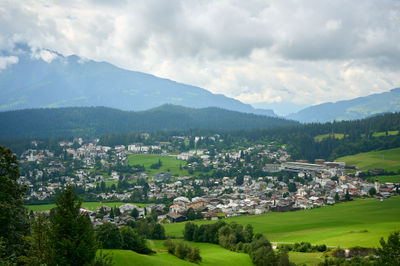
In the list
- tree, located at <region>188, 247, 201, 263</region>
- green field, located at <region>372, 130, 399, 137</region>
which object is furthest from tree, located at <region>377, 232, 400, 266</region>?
green field, located at <region>372, 130, 399, 137</region>

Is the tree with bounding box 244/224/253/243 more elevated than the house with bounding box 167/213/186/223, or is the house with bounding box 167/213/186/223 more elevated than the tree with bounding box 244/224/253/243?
the tree with bounding box 244/224/253/243

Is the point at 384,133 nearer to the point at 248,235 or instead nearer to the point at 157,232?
the point at 248,235

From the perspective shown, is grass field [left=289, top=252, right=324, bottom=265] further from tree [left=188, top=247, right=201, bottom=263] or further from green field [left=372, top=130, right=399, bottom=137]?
green field [left=372, top=130, right=399, bottom=137]

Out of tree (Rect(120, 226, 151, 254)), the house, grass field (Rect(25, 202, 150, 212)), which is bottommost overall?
the house

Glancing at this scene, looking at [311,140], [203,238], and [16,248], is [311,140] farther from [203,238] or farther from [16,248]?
[16,248]

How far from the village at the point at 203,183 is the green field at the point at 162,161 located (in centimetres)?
275

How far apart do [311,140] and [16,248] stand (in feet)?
430

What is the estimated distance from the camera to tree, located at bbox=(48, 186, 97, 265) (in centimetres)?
1509

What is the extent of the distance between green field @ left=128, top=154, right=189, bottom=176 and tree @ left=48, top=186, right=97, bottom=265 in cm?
9051

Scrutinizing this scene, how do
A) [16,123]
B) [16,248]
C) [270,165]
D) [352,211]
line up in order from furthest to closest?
[16,123] → [270,165] → [352,211] → [16,248]

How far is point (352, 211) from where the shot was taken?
56500mm

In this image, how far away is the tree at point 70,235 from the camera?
1509 centimetres

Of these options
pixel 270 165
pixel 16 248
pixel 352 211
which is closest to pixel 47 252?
pixel 16 248

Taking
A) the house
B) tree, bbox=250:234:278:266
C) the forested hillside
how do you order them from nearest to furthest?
tree, bbox=250:234:278:266, the house, the forested hillside
